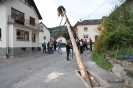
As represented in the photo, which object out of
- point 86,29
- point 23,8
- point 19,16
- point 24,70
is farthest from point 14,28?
point 86,29

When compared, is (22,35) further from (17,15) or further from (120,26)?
(120,26)

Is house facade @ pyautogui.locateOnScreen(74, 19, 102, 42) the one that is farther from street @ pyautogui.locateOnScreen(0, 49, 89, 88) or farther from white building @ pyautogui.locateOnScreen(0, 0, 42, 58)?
street @ pyautogui.locateOnScreen(0, 49, 89, 88)

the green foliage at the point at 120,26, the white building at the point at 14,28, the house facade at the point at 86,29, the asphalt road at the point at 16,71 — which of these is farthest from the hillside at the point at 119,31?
the house facade at the point at 86,29

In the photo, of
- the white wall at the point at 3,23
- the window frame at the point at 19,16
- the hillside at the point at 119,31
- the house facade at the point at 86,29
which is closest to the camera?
the hillside at the point at 119,31

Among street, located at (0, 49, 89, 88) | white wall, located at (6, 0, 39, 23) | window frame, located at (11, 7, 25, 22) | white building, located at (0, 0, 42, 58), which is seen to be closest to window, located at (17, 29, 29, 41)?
white building, located at (0, 0, 42, 58)

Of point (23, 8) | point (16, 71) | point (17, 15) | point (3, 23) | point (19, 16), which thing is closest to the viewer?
point (16, 71)

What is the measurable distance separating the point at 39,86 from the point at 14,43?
46.6ft

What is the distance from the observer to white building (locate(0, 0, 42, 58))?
18.8 metres

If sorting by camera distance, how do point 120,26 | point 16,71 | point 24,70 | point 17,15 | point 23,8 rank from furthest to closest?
point 23,8, point 17,15, point 24,70, point 16,71, point 120,26

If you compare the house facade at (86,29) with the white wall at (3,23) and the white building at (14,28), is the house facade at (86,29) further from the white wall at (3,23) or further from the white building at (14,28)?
the white wall at (3,23)

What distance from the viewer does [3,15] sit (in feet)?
61.7

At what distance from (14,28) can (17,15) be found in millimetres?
2667

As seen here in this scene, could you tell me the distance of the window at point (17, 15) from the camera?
20.5 m

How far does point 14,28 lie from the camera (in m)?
19.5
